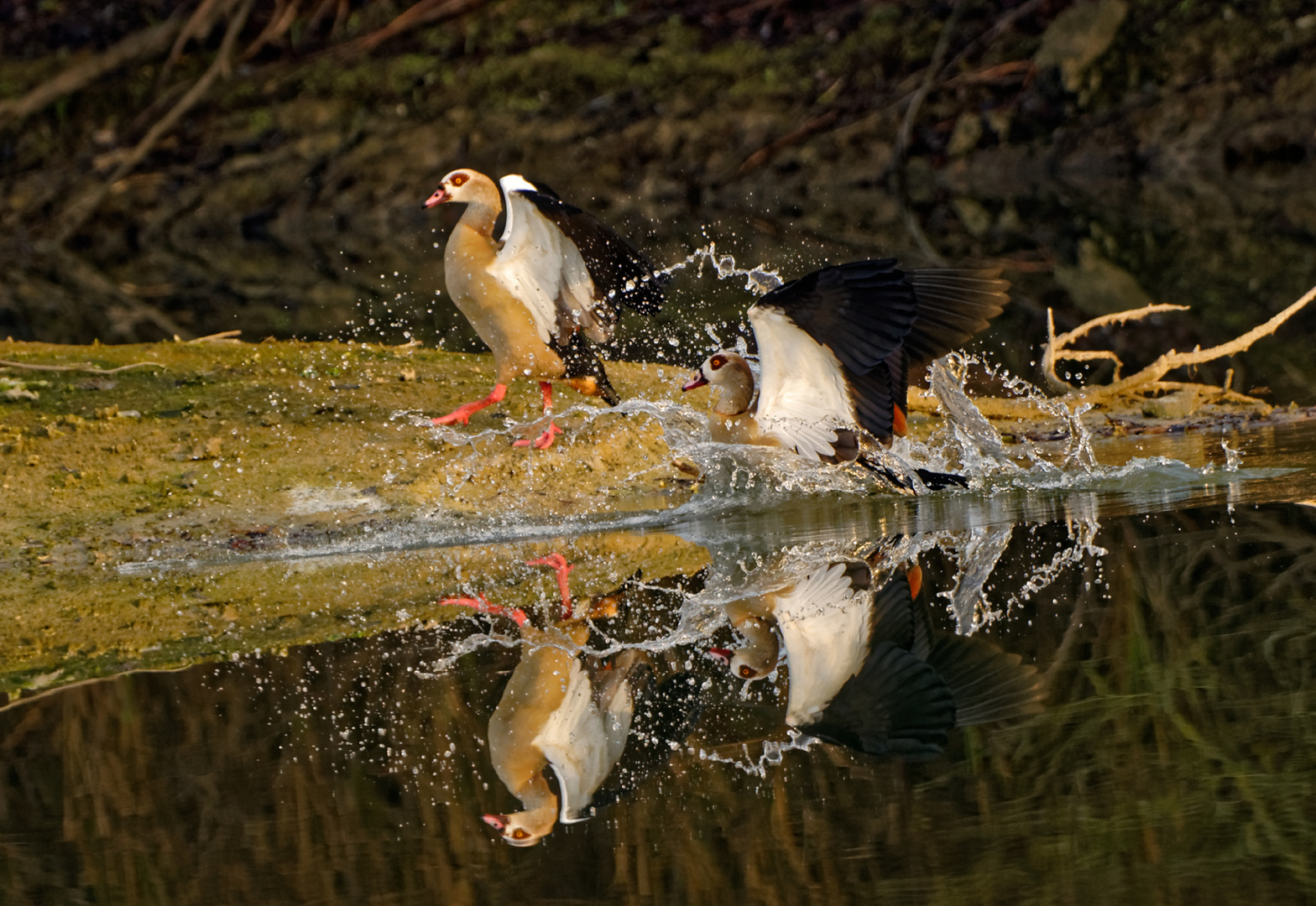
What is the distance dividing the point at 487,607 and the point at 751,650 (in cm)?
107

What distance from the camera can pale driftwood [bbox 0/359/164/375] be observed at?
7.70m

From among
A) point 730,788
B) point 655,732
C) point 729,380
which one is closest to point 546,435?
point 729,380

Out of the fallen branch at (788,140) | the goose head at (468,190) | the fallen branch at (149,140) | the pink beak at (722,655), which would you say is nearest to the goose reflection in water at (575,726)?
the pink beak at (722,655)

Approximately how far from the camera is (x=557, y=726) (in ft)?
11.9

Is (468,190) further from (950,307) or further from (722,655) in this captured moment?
(722,655)

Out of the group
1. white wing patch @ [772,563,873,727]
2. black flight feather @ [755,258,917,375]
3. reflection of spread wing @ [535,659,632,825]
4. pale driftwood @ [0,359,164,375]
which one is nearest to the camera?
reflection of spread wing @ [535,659,632,825]

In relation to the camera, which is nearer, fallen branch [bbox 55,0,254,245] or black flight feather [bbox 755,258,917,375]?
black flight feather [bbox 755,258,917,375]

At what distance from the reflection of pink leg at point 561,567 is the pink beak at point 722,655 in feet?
2.45

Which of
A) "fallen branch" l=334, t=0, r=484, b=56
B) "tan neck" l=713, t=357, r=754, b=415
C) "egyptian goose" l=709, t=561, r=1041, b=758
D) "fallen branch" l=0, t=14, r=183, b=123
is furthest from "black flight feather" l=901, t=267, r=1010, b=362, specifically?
"fallen branch" l=334, t=0, r=484, b=56

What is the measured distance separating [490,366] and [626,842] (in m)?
5.66

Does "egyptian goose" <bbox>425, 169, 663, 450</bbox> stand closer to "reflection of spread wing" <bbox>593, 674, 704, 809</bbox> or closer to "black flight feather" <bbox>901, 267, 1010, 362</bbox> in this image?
"black flight feather" <bbox>901, 267, 1010, 362</bbox>

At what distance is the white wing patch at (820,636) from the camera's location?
3.69 meters

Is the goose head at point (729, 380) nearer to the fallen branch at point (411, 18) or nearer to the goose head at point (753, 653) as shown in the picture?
the goose head at point (753, 653)

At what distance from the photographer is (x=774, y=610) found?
4461 millimetres
